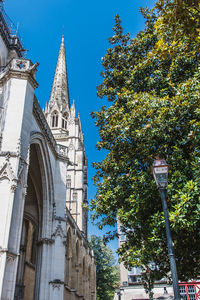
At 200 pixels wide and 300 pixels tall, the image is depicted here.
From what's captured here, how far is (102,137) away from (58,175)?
8.28m

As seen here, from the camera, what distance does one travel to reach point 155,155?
1007 cm

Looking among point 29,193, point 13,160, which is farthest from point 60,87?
point 13,160

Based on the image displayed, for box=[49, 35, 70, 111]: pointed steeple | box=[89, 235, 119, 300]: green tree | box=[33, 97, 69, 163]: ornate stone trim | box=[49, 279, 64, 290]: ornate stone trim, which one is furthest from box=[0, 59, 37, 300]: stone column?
box=[49, 35, 70, 111]: pointed steeple

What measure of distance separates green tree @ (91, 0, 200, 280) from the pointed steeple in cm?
3992

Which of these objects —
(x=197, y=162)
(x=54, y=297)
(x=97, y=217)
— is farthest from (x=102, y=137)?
(x=54, y=297)

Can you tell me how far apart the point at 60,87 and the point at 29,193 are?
1491 inches

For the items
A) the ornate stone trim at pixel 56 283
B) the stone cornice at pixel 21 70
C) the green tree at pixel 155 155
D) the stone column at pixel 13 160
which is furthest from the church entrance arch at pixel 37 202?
the green tree at pixel 155 155

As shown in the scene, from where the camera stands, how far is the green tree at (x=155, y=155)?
889 cm

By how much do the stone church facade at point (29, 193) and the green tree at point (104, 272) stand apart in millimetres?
16385

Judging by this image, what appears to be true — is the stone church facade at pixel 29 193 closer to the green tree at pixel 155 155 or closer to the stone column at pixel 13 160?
the stone column at pixel 13 160

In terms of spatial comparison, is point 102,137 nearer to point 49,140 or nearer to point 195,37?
point 195,37

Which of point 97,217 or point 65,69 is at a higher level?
point 65,69

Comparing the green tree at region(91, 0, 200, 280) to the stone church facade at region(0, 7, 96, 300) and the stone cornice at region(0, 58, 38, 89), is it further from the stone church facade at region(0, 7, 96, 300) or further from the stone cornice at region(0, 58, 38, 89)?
the stone cornice at region(0, 58, 38, 89)

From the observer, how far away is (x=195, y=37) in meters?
7.00
